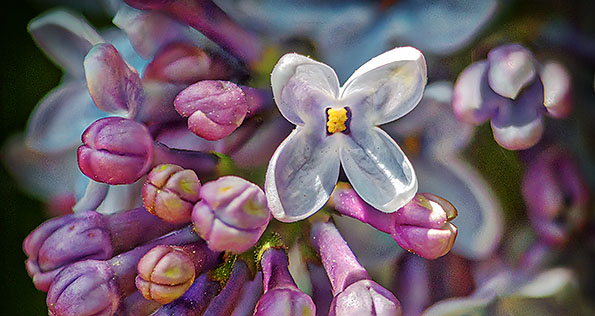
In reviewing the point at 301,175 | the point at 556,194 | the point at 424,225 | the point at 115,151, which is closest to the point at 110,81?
the point at 115,151

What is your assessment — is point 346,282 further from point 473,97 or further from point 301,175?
point 473,97

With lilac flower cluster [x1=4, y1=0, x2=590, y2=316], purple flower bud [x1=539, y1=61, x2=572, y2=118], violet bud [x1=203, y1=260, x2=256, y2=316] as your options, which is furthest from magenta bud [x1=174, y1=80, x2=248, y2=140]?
purple flower bud [x1=539, y1=61, x2=572, y2=118]

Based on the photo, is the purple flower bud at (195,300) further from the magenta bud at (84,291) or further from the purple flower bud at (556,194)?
the purple flower bud at (556,194)

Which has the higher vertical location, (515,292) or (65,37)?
(65,37)

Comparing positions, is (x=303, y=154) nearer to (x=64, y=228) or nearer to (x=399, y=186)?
(x=399, y=186)

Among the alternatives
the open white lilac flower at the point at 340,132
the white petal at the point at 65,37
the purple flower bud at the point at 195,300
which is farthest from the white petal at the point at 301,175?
the white petal at the point at 65,37

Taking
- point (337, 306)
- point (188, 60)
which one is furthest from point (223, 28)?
point (337, 306)
